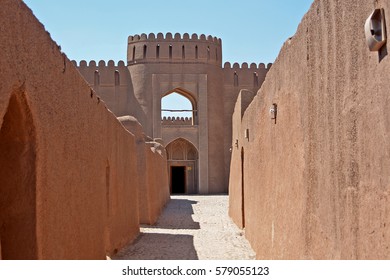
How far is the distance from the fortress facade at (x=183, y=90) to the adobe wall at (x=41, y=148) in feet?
71.9

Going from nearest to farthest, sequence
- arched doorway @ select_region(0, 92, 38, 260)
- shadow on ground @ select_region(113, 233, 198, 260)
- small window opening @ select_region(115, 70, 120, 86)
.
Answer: arched doorway @ select_region(0, 92, 38, 260) < shadow on ground @ select_region(113, 233, 198, 260) < small window opening @ select_region(115, 70, 120, 86)

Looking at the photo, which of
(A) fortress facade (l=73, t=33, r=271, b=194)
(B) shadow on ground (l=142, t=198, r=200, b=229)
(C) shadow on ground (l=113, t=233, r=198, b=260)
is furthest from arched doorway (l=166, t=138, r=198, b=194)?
(C) shadow on ground (l=113, t=233, r=198, b=260)

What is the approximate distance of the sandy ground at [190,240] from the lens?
8680 millimetres

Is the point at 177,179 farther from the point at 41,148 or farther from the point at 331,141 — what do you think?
the point at 331,141

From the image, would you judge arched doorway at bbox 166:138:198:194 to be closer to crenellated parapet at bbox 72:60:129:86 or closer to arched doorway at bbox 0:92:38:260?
crenellated parapet at bbox 72:60:129:86

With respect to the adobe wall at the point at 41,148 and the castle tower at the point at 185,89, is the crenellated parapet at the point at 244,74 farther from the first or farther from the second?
the adobe wall at the point at 41,148

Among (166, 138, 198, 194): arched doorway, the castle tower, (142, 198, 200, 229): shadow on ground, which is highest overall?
the castle tower

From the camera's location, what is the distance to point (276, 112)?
659cm

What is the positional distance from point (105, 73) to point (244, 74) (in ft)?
25.1

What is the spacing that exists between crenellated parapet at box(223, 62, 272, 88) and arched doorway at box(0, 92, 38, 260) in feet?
85.5

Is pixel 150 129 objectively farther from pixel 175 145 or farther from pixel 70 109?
pixel 70 109

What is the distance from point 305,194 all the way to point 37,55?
2.56 meters

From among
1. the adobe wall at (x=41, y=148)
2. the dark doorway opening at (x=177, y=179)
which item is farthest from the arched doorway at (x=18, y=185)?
the dark doorway opening at (x=177, y=179)

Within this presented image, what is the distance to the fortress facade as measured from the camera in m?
28.6
